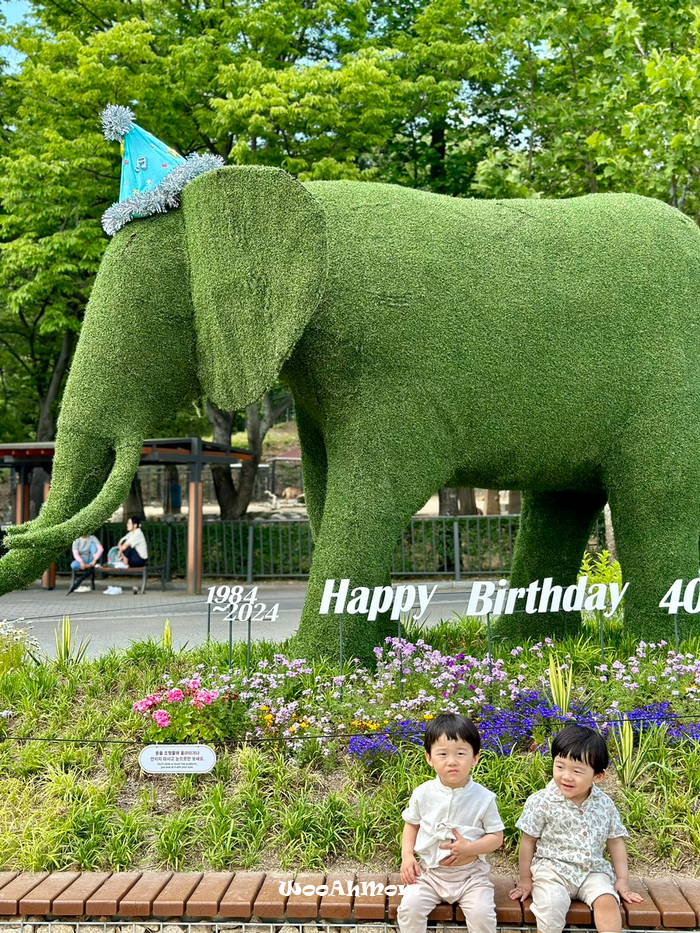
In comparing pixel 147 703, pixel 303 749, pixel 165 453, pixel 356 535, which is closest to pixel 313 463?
pixel 356 535

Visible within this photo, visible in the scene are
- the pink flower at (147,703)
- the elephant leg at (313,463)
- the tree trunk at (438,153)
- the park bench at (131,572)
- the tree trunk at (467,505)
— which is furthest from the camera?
the tree trunk at (467,505)

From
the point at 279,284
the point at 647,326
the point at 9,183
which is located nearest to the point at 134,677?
the point at 279,284

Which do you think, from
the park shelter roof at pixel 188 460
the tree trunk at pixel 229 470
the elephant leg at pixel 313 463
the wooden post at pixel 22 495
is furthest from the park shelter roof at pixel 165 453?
the elephant leg at pixel 313 463

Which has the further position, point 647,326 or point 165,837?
point 647,326

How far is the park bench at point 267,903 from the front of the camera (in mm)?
3193

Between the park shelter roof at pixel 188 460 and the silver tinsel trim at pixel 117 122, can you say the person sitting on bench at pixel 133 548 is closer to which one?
the park shelter roof at pixel 188 460

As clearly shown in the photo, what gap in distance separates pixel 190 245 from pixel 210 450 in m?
9.84

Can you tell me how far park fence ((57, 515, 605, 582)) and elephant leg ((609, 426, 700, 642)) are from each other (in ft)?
31.5

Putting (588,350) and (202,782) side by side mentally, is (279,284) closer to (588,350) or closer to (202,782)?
(588,350)

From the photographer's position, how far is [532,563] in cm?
599

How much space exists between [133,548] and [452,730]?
37.7 ft

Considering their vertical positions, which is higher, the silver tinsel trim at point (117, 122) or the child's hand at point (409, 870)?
the silver tinsel trim at point (117, 122)

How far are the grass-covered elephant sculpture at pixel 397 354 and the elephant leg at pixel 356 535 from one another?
1cm

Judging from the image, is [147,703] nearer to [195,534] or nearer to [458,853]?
[458,853]
